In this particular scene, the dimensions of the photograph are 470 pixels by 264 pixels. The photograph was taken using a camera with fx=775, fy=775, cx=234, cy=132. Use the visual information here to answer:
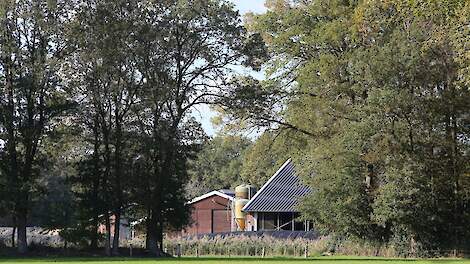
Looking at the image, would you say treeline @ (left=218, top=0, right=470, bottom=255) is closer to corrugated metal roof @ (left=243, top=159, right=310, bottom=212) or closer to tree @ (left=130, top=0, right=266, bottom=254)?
tree @ (left=130, top=0, right=266, bottom=254)

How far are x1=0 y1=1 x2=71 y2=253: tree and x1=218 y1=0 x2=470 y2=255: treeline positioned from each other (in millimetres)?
10665

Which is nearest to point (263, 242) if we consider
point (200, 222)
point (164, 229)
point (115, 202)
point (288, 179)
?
point (164, 229)

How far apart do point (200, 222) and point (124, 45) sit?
135ft

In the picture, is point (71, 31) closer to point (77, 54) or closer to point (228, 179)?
point (77, 54)

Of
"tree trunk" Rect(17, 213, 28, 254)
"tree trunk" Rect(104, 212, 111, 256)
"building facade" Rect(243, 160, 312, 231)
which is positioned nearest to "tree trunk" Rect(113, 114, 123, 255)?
"tree trunk" Rect(104, 212, 111, 256)

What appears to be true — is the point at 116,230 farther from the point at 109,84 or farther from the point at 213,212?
the point at 213,212

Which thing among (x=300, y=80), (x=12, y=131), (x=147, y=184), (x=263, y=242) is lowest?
(x=263, y=242)

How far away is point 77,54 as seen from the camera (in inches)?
1711

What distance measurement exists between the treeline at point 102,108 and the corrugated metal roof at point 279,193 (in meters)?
20.2

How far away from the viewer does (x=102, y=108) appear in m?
44.8

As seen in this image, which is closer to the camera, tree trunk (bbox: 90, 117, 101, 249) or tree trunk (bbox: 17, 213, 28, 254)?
tree trunk (bbox: 17, 213, 28, 254)

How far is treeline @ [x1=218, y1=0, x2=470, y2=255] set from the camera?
43.2 meters

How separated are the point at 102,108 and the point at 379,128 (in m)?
15.9

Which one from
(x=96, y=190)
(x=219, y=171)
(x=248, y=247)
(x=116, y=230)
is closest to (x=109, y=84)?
(x=96, y=190)
